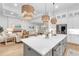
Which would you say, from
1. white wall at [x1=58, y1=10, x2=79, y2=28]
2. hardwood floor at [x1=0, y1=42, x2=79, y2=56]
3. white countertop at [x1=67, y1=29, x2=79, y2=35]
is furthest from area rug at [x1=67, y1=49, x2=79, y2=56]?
hardwood floor at [x1=0, y1=42, x2=79, y2=56]

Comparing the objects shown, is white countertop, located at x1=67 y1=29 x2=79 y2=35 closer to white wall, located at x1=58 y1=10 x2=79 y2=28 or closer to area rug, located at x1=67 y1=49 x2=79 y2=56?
white wall, located at x1=58 y1=10 x2=79 y2=28

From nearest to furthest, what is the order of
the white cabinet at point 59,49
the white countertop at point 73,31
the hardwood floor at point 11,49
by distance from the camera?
the white cabinet at point 59,49 → the hardwood floor at point 11,49 → the white countertop at point 73,31

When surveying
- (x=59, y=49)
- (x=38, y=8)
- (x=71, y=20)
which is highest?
(x=38, y=8)

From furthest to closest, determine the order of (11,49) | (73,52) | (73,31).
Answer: (73,52) < (73,31) < (11,49)

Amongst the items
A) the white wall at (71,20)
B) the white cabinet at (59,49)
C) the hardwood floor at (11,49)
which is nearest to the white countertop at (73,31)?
the white wall at (71,20)

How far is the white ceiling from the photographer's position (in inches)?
79.5

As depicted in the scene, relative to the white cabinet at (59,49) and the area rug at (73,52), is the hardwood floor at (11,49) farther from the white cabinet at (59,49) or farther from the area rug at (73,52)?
the area rug at (73,52)

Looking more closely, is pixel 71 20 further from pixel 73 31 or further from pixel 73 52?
pixel 73 52

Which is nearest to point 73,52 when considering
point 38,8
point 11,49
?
point 38,8

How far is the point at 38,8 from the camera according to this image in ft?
6.96

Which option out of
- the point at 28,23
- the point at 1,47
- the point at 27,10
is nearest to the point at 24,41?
the point at 28,23

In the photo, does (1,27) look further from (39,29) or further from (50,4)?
(50,4)

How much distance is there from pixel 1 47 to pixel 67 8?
1.72 meters

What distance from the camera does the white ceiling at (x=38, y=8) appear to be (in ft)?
6.63
